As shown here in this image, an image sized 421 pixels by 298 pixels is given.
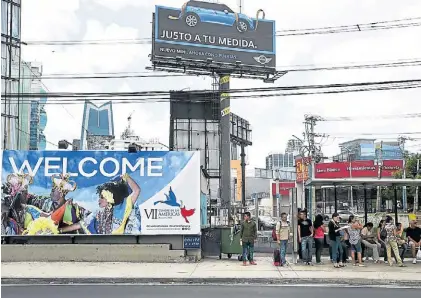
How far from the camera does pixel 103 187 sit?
16.6 meters

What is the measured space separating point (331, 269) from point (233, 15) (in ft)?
75.4

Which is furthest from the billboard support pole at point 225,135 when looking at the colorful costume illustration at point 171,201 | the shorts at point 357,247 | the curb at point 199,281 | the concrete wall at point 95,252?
the curb at point 199,281

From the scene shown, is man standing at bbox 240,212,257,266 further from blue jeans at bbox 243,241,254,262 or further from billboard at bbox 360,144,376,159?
billboard at bbox 360,144,376,159

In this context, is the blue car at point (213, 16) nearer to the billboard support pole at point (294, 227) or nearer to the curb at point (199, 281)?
the billboard support pole at point (294, 227)

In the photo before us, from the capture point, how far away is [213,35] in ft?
110

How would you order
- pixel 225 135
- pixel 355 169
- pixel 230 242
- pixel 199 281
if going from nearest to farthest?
pixel 199 281
pixel 230 242
pixel 225 135
pixel 355 169

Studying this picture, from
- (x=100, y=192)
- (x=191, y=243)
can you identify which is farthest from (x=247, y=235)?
(x=100, y=192)

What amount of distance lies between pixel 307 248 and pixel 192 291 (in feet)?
18.5

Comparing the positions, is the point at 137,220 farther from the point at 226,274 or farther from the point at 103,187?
the point at 226,274

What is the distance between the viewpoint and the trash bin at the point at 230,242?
1669 cm

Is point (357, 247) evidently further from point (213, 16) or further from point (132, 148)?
point (213, 16)

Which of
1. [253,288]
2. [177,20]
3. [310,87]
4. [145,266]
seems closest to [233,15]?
[177,20]

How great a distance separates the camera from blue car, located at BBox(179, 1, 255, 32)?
109 ft

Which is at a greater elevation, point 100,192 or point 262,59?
point 262,59
